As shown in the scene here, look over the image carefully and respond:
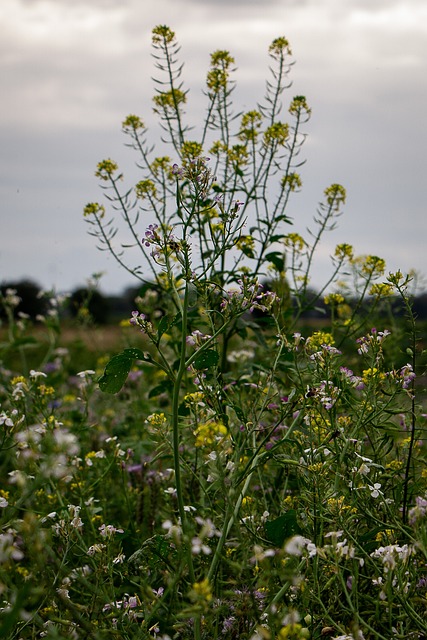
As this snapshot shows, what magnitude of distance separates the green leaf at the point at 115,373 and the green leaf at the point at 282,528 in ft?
2.01

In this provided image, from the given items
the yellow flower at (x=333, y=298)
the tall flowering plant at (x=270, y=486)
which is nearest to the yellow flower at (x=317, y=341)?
the tall flowering plant at (x=270, y=486)

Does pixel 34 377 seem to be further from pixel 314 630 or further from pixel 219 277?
pixel 314 630

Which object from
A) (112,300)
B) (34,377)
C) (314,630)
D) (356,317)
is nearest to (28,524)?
(314,630)

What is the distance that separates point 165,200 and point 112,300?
68.4ft

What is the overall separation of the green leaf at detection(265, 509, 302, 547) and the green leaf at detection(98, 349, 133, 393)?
2.01 ft

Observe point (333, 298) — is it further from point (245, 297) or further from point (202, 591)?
point (202, 591)

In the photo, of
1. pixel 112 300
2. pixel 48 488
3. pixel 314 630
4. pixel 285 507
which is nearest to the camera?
pixel 314 630

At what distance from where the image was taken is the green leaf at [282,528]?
198 centimetres

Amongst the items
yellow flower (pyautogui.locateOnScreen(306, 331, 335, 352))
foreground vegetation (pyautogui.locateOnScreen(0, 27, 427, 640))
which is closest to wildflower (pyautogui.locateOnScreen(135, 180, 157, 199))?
foreground vegetation (pyautogui.locateOnScreen(0, 27, 427, 640))

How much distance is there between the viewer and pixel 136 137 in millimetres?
3891

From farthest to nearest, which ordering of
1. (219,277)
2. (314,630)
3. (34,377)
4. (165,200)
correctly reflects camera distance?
(165,200) → (219,277) → (34,377) → (314,630)

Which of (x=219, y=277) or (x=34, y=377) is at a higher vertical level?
(x=219, y=277)

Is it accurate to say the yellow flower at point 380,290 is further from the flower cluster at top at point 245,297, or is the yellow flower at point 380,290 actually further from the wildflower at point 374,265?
the flower cluster at top at point 245,297

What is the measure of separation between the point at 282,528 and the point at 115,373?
0.67 m
